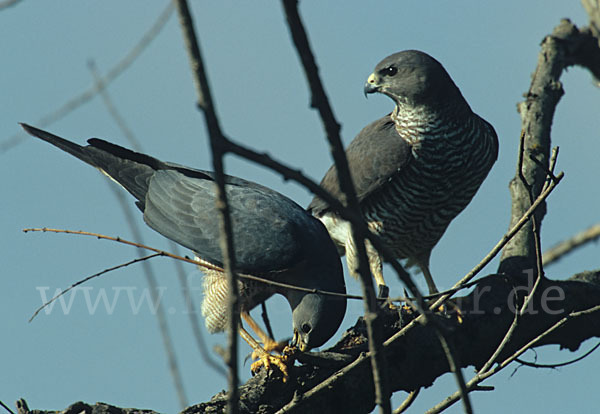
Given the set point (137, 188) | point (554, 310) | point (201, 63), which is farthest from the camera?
point (137, 188)

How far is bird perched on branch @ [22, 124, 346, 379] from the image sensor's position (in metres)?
4.51

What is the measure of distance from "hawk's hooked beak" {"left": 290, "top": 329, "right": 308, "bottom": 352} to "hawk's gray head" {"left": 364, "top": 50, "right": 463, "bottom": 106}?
2.04 metres

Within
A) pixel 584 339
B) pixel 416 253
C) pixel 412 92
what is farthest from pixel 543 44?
pixel 584 339

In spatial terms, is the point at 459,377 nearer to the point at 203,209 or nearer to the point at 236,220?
the point at 236,220

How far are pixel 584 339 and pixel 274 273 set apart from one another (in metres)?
2.12

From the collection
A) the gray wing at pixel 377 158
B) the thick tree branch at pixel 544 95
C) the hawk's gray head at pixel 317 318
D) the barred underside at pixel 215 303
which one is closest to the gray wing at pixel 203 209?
the barred underside at pixel 215 303

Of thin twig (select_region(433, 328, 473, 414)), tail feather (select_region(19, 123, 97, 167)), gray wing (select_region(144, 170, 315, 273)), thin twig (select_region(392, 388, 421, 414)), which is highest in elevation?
tail feather (select_region(19, 123, 97, 167))

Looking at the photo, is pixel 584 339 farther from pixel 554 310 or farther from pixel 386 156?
pixel 386 156

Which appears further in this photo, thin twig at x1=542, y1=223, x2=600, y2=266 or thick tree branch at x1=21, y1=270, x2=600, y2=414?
thick tree branch at x1=21, y1=270, x2=600, y2=414

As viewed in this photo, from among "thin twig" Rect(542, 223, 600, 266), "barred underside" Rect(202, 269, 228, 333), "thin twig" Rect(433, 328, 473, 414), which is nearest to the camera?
"thin twig" Rect(433, 328, 473, 414)

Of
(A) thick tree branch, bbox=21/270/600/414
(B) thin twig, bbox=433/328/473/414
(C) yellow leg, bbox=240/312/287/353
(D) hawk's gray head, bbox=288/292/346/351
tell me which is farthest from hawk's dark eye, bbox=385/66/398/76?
(B) thin twig, bbox=433/328/473/414

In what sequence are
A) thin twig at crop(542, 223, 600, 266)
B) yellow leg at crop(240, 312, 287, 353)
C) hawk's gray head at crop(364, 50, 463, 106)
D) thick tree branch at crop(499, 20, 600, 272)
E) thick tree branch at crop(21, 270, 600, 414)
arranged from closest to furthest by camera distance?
thin twig at crop(542, 223, 600, 266)
thick tree branch at crop(21, 270, 600, 414)
yellow leg at crop(240, 312, 287, 353)
thick tree branch at crop(499, 20, 600, 272)
hawk's gray head at crop(364, 50, 463, 106)

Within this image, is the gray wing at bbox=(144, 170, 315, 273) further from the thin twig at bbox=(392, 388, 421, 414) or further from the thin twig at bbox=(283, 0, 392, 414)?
the thin twig at bbox=(283, 0, 392, 414)

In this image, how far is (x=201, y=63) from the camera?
1297 millimetres
